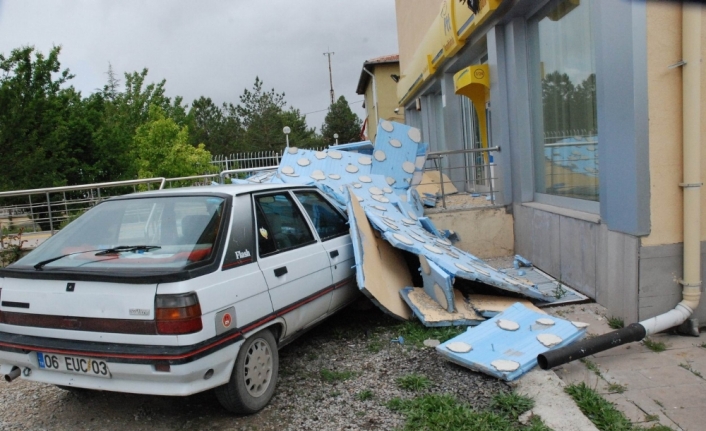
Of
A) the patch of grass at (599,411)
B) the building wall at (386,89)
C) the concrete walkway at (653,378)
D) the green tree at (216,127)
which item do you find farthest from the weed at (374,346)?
the green tree at (216,127)

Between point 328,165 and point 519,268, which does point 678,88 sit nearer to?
point 519,268

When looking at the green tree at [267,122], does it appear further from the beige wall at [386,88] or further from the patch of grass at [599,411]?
the patch of grass at [599,411]

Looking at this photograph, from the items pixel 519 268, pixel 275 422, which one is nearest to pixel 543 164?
pixel 519 268

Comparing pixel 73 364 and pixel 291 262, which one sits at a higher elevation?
pixel 291 262

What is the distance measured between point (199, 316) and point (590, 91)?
4757mm

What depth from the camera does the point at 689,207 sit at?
13.4 ft

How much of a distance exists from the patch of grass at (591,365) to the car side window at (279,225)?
2.27 metres

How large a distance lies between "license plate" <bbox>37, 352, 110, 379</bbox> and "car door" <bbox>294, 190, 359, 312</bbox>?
6.38ft

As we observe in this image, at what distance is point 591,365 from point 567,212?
2489 mm

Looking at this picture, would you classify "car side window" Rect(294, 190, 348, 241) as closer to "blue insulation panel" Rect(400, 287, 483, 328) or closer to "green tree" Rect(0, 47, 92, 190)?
"blue insulation panel" Rect(400, 287, 483, 328)

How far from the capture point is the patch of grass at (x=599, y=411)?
2.88 metres

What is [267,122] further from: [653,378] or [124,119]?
[653,378]

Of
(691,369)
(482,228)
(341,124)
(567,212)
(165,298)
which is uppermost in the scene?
(341,124)

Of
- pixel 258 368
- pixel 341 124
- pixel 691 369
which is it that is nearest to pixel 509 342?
pixel 691 369
